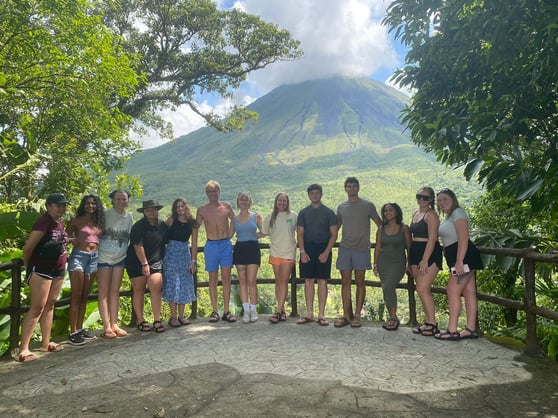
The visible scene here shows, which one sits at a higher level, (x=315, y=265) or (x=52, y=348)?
(x=315, y=265)

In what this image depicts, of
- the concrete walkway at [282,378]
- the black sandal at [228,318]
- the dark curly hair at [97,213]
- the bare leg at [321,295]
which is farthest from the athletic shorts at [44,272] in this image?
the bare leg at [321,295]

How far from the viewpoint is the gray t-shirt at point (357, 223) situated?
16.5ft

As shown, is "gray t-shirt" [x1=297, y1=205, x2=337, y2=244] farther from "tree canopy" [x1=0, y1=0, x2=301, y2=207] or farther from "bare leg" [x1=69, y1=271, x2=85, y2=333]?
"tree canopy" [x1=0, y1=0, x2=301, y2=207]

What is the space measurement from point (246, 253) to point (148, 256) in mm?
1195

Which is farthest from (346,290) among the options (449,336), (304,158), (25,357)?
(304,158)

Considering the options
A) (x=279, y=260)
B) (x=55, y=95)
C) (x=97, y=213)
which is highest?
(x=55, y=95)

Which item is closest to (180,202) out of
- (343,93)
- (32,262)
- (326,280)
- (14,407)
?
(32,262)

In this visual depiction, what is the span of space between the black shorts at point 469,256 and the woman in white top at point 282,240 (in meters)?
1.80

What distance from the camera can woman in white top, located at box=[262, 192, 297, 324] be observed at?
17.3 feet

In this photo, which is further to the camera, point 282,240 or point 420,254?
point 282,240

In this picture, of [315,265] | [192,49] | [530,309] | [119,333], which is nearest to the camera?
[530,309]

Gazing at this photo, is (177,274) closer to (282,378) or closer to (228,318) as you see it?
(228,318)

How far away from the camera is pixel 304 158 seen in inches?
5807

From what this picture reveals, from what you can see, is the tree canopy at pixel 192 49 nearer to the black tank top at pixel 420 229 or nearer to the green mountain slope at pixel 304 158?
the black tank top at pixel 420 229
